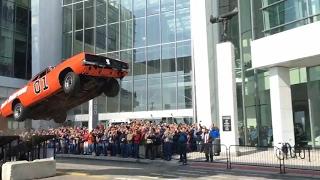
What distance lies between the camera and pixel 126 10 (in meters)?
38.4

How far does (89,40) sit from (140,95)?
807 cm

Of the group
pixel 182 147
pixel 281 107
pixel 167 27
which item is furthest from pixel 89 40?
pixel 182 147

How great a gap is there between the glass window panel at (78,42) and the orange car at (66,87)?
67.9 ft

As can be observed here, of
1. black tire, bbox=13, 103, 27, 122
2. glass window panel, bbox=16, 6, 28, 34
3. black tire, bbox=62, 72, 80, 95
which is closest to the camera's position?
black tire, bbox=62, 72, 80, 95

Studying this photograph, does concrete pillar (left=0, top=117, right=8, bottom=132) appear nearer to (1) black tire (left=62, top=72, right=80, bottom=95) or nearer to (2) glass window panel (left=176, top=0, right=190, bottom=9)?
(1) black tire (left=62, top=72, right=80, bottom=95)

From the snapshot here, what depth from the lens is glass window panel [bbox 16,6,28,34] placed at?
43375mm

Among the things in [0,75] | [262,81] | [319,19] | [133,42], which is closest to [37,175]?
[319,19]

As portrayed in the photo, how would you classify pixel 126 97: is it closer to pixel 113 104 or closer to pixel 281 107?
pixel 113 104

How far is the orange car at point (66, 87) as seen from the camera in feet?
53.9

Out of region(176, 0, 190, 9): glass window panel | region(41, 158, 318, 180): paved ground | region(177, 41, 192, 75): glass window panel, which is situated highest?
region(176, 0, 190, 9): glass window panel

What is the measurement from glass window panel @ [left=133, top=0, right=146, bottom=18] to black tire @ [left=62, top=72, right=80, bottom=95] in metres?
21.2

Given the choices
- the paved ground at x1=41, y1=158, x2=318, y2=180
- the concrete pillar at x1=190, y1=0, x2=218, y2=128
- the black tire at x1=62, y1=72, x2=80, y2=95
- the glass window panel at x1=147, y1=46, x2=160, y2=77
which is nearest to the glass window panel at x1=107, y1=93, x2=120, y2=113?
the glass window panel at x1=147, y1=46, x2=160, y2=77

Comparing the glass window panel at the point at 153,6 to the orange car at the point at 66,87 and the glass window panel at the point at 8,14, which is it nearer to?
the glass window panel at the point at 8,14

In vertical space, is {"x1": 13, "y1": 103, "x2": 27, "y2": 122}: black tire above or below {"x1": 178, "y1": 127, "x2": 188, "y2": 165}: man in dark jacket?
above
